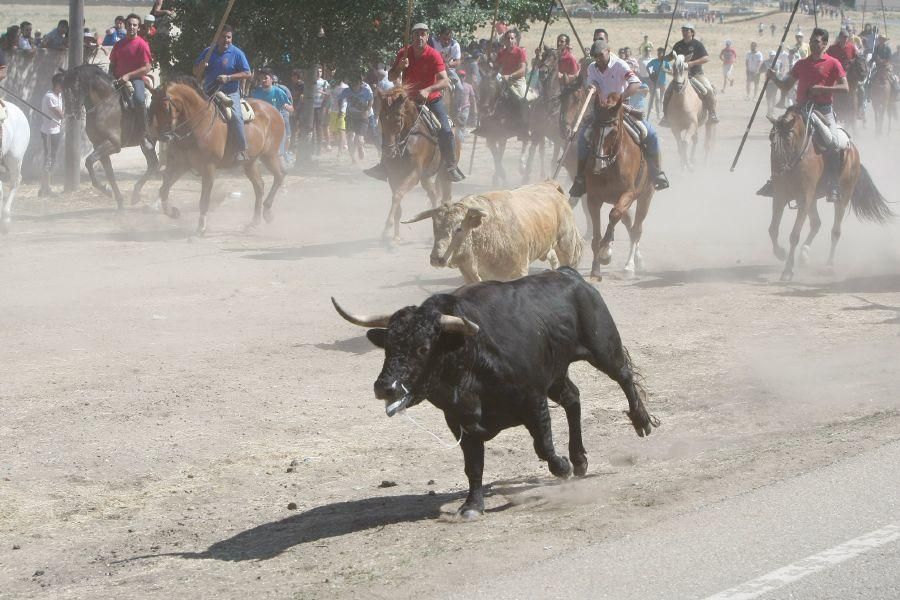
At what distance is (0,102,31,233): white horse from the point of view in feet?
62.0

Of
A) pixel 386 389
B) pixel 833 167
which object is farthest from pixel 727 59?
pixel 386 389

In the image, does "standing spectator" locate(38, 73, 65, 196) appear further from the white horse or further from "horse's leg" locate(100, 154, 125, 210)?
the white horse

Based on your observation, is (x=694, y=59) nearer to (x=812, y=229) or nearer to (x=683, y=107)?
(x=683, y=107)

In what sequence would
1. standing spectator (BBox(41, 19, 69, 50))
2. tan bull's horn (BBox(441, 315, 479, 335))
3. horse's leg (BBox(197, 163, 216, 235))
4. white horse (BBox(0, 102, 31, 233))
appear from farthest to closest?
standing spectator (BBox(41, 19, 69, 50)) < horse's leg (BBox(197, 163, 216, 235)) < white horse (BBox(0, 102, 31, 233)) < tan bull's horn (BBox(441, 315, 479, 335))

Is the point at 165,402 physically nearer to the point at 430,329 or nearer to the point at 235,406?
the point at 235,406

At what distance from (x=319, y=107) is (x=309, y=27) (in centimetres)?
291

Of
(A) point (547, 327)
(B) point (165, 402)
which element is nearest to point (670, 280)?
(B) point (165, 402)

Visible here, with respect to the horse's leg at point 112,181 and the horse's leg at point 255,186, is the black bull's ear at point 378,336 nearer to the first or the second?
the horse's leg at point 255,186

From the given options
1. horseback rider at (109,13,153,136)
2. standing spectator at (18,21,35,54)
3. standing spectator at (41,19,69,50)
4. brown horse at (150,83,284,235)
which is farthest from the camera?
standing spectator at (41,19,69,50)

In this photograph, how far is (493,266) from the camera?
466 inches

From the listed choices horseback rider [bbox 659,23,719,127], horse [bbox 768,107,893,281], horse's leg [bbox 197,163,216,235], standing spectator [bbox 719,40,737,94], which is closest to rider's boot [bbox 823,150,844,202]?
horse [bbox 768,107,893,281]

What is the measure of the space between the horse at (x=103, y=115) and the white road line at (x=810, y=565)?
16.0 meters

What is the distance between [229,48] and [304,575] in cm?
1391

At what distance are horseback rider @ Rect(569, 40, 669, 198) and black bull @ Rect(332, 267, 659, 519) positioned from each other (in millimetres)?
7398
